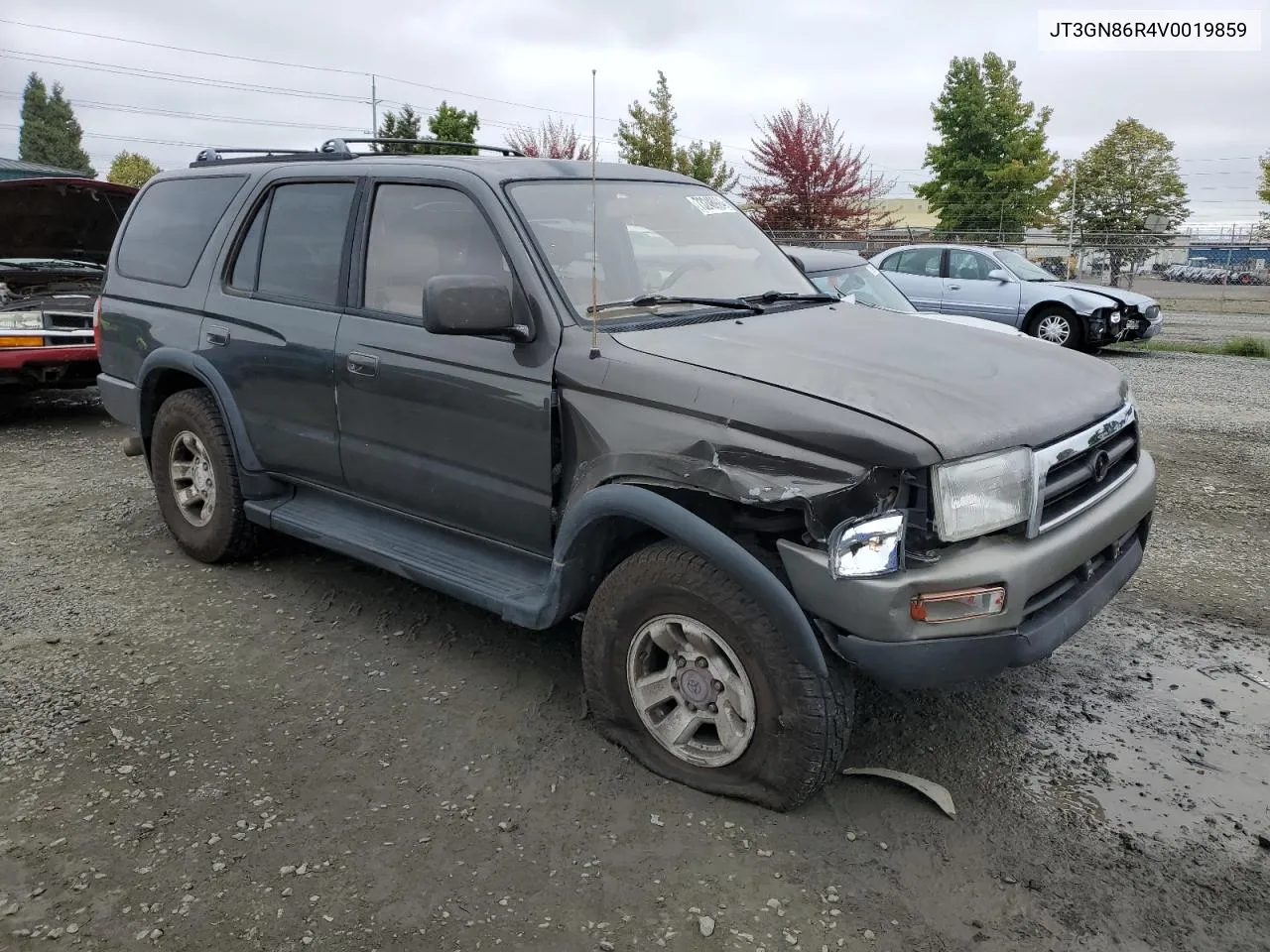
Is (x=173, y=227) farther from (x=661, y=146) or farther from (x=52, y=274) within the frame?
(x=661, y=146)

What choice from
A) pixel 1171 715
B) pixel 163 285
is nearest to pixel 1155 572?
pixel 1171 715

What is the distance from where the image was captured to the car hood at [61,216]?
332 inches

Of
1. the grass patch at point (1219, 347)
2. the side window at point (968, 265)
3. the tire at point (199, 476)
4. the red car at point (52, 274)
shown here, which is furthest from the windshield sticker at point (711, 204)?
the grass patch at point (1219, 347)

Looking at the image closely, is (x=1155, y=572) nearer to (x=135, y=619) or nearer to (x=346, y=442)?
(x=346, y=442)

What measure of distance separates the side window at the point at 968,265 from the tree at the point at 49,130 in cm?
7836

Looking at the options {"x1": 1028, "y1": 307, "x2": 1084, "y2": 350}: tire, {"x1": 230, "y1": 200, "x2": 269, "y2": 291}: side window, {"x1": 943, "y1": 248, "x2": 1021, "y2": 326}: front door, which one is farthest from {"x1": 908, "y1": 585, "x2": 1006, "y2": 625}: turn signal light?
{"x1": 943, "y1": 248, "x2": 1021, "y2": 326}: front door

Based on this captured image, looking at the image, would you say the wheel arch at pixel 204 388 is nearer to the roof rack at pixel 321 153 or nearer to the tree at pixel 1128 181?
the roof rack at pixel 321 153

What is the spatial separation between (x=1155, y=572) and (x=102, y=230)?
8.89m

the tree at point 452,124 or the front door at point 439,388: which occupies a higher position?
the tree at point 452,124

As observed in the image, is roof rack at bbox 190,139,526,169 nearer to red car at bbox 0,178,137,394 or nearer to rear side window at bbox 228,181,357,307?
rear side window at bbox 228,181,357,307

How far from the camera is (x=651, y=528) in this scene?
3.20 m

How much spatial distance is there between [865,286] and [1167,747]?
5.90 meters

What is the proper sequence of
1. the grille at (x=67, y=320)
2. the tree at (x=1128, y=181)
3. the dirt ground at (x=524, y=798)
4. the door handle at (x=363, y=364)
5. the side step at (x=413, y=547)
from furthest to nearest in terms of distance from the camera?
the tree at (x=1128, y=181) → the grille at (x=67, y=320) → the door handle at (x=363, y=364) → the side step at (x=413, y=547) → the dirt ground at (x=524, y=798)

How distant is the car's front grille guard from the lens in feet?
9.52
